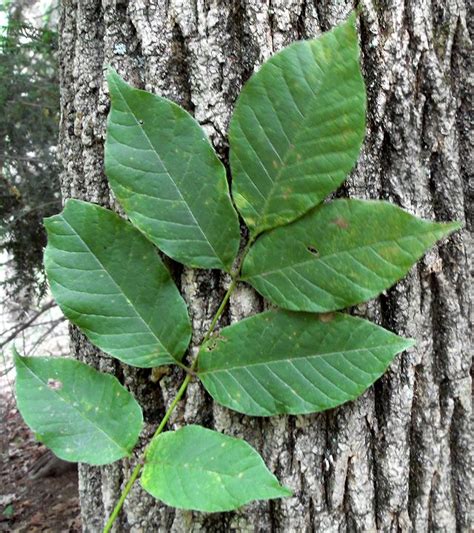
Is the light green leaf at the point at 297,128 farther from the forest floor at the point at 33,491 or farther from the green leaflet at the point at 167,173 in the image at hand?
the forest floor at the point at 33,491

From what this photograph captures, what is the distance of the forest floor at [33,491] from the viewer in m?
2.69

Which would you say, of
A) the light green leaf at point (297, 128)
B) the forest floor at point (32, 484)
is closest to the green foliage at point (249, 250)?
the light green leaf at point (297, 128)

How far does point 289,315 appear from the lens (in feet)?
2.05

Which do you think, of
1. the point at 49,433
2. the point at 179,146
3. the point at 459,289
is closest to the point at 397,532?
the point at 459,289

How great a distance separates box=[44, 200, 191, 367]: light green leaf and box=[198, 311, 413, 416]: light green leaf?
3.4 inches

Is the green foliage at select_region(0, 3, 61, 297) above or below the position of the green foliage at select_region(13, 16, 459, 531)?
above

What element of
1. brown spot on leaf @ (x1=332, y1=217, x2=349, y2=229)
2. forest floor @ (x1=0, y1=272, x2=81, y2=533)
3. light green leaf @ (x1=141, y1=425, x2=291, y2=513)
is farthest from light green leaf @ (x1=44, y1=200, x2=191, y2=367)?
forest floor @ (x1=0, y1=272, x2=81, y2=533)

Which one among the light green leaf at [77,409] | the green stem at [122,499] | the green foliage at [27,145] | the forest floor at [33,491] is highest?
the green foliage at [27,145]

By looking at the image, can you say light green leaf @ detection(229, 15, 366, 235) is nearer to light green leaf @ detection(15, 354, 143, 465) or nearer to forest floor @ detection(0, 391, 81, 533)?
light green leaf @ detection(15, 354, 143, 465)

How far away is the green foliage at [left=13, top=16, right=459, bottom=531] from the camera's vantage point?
58cm

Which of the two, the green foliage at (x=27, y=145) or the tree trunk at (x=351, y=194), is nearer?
the tree trunk at (x=351, y=194)

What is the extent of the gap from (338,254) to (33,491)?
301 cm

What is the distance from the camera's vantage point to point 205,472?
1.89ft

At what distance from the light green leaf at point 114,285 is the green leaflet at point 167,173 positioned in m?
0.04
